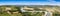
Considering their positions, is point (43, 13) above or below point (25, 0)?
below

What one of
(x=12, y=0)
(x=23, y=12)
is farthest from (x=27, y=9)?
(x=12, y=0)

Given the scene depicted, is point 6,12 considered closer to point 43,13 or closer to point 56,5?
point 43,13

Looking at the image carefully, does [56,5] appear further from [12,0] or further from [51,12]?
[12,0]

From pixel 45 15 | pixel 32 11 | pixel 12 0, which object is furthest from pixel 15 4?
pixel 45 15

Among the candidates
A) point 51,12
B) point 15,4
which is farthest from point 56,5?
point 15,4

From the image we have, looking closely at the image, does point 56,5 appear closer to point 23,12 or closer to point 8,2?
point 23,12

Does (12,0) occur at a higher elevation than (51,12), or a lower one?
higher
